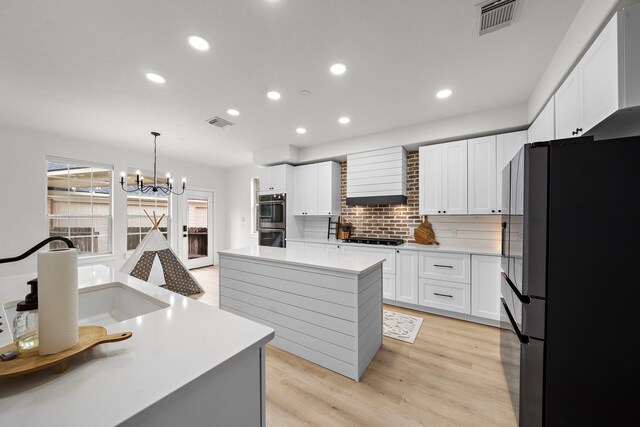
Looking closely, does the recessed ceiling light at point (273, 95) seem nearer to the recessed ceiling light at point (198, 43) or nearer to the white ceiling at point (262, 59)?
the white ceiling at point (262, 59)

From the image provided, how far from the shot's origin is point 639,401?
109cm

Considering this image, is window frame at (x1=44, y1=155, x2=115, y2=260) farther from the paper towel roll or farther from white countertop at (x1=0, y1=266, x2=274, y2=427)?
the paper towel roll

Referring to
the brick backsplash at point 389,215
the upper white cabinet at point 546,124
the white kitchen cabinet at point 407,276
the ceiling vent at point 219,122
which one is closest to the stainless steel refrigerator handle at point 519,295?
the upper white cabinet at point 546,124

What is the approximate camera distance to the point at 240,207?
651 centimetres

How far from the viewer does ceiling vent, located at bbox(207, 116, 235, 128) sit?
11.2 feet

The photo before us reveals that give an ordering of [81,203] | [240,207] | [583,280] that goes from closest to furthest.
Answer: [583,280] < [81,203] < [240,207]

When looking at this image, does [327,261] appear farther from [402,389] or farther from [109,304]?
[109,304]

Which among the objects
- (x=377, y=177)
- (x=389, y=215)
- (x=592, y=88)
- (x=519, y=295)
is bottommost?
(x=519, y=295)

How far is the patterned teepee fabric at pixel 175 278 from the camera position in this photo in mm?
4270

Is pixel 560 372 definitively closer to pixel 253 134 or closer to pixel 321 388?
pixel 321 388

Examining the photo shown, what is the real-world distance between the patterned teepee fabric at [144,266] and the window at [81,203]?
3.90ft

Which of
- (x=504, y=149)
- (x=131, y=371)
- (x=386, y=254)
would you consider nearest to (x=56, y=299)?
(x=131, y=371)

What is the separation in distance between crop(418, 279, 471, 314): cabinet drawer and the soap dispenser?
11.5 ft

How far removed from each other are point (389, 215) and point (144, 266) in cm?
412
